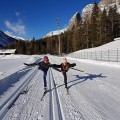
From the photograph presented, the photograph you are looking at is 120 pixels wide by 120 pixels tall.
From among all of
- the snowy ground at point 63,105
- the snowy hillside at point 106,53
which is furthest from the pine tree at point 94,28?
the snowy ground at point 63,105

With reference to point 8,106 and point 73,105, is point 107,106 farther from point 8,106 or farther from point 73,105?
point 8,106

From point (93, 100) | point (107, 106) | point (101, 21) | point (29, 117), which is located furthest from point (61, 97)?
point (101, 21)

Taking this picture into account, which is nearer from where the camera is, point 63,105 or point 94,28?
point 63,105

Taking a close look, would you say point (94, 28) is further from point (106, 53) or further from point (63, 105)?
point (63, 105)

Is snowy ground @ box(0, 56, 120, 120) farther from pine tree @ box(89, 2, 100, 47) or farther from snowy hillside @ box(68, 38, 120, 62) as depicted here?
pine tree @ box(89, 2, 100, 47)

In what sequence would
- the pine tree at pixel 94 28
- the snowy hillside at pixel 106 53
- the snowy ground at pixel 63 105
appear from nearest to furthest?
1. the snowy ground at pixel 63 105
2. the snowy hillside at pixel 106 53
3. the pine tree at pixel 94 28

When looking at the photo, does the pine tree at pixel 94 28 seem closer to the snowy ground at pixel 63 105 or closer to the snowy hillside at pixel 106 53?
the snowy hillside at pixel 106 53

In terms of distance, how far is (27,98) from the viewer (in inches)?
400

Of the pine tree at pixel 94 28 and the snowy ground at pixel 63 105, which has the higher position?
the pine tree at pixel 94 28

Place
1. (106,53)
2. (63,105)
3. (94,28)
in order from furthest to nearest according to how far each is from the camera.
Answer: (94,28)
(106,53)
(63,105)

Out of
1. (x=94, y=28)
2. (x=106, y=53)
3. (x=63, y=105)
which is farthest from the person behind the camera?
(x=94, y=28)

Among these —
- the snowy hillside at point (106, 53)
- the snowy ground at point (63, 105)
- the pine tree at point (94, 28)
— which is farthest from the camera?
the pine tree at point (94, 28)

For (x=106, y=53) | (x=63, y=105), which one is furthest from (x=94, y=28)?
(x=63, y=105)

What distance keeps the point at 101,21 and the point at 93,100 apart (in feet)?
211
